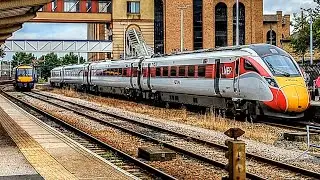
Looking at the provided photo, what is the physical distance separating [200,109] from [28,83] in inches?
1392

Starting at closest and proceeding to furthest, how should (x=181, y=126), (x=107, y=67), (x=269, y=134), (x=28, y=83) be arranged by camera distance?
(x=269, y=134)
(x=181, y=126)
(x=107, y=67)
(x=28, y=83)

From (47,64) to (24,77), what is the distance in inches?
2998

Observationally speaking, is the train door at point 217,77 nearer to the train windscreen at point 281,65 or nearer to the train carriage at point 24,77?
the train windscreen at point 281,65

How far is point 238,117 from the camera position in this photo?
2519 cm

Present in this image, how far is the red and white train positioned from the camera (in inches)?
861

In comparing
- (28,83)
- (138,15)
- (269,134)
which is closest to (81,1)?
(138,15)

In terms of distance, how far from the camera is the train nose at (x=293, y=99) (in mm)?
21453

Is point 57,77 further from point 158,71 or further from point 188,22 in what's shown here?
point 158,71

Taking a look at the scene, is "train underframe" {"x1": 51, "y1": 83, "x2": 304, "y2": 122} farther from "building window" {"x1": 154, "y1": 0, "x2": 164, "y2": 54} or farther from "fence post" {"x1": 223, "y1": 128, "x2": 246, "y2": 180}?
"building window" {"x1": 154, "y1": 0, "x2": 164, "y2": 54}

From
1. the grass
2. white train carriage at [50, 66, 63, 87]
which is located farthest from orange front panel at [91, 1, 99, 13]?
the grass

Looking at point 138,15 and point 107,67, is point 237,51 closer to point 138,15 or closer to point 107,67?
point 107,67

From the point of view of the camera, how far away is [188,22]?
73.5m

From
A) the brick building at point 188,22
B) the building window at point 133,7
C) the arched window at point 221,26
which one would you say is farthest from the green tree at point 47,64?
the arched window at point 221,26

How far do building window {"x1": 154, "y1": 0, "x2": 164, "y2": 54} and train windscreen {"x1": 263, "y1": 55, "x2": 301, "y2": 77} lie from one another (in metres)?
50.4
